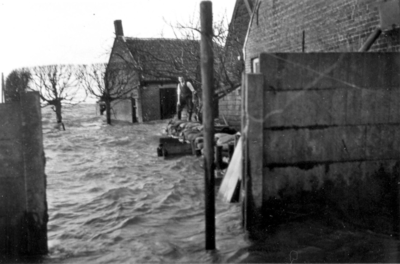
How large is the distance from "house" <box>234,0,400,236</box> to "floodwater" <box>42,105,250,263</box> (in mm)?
973

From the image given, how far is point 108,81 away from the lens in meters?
28.9

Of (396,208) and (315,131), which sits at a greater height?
(315,131)

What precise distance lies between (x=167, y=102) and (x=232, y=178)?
2170cm

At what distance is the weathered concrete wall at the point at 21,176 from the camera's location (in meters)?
4.62

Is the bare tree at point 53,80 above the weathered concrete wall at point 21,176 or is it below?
above

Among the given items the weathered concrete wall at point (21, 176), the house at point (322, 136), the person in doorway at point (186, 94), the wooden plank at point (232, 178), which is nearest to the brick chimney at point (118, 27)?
the person in doorway at point (186, 94)

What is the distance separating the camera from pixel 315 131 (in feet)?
17.5

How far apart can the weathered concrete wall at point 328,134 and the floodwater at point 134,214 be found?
3.71ft

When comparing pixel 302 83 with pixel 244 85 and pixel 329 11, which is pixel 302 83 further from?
pixel 329 11

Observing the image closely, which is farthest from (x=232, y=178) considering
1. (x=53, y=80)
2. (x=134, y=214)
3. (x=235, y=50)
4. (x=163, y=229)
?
(x=53, y=80)

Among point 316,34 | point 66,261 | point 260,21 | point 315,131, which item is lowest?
point 66,261

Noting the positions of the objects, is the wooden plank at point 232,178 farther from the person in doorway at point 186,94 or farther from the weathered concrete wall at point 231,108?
the person in doorway at point 186,94

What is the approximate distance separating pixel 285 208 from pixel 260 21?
925 cm

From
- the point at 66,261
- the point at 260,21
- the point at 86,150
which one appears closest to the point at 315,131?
the point at 66,261
